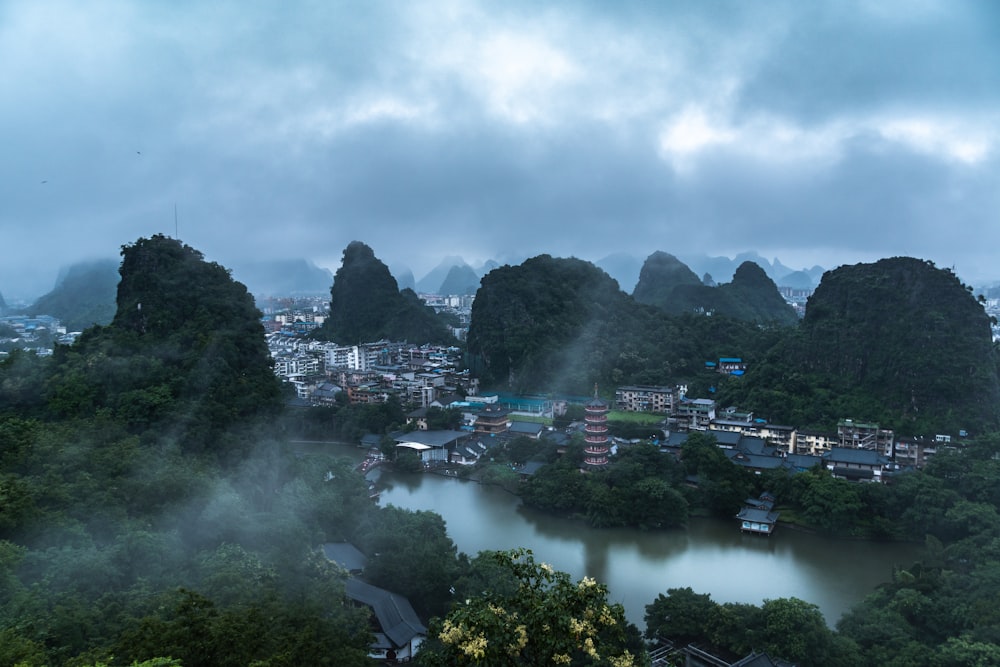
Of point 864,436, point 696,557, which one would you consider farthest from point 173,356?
point 864,436

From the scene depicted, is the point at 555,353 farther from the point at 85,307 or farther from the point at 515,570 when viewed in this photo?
the point at 85,307

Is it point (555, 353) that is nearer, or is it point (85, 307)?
point (555, 353)

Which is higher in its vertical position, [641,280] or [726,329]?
[641,280]

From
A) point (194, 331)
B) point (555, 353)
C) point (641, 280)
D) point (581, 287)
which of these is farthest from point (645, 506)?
point (641, 280)

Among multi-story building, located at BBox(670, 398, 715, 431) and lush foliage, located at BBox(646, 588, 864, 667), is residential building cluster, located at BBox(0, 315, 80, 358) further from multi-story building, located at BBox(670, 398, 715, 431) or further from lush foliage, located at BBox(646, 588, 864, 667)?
lush foliage, located at BBox(646, 588, 864, 667)

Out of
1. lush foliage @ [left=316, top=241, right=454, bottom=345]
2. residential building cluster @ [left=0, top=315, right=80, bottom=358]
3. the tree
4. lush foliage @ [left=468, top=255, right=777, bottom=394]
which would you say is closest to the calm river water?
the tree

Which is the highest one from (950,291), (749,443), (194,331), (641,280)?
(641,280)
